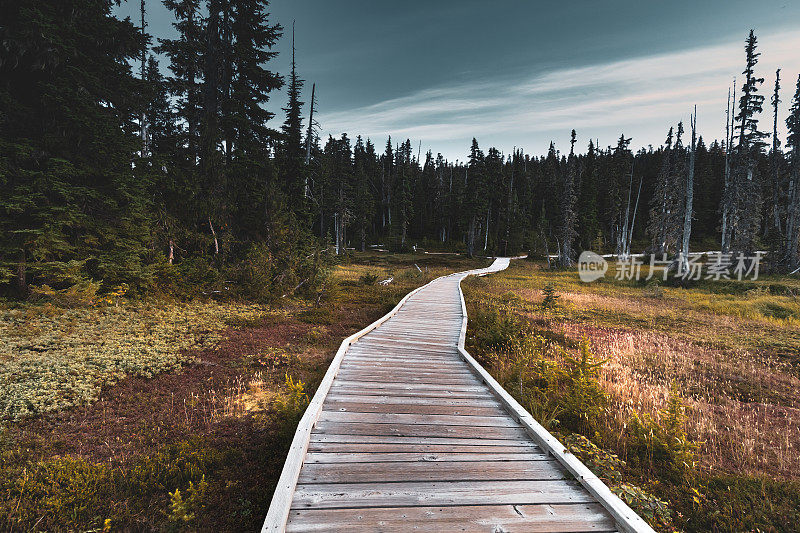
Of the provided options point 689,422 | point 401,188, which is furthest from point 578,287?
point 401,188

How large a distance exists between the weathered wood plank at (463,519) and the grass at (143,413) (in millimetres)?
1324

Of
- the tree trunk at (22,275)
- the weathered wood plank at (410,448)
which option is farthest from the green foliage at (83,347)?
the weathered wood plank at (410,448)

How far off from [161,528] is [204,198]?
43.1ft

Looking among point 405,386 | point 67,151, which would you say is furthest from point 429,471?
point 67,151

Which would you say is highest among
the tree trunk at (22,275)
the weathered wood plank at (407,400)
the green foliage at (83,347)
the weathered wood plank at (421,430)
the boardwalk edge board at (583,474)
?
the tree trunk at (22,275)

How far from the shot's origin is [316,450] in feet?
11.5

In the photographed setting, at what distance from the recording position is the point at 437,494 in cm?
291

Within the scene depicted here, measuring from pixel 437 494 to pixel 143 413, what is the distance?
5.43m

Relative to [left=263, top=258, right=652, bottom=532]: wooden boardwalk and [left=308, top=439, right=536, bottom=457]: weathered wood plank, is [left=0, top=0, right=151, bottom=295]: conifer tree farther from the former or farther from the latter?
[left=308, top=439, right=536, bottom=457]: weathered wood plank

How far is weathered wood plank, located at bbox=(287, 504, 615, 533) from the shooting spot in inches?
99.3

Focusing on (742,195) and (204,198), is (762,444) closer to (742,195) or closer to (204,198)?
(204,198)

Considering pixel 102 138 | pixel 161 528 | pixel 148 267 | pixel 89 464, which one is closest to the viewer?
pixel 161 528

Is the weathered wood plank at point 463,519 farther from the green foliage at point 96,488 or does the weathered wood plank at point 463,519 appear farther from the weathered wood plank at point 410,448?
the green foliage at point 96,488

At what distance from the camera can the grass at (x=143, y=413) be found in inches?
136
